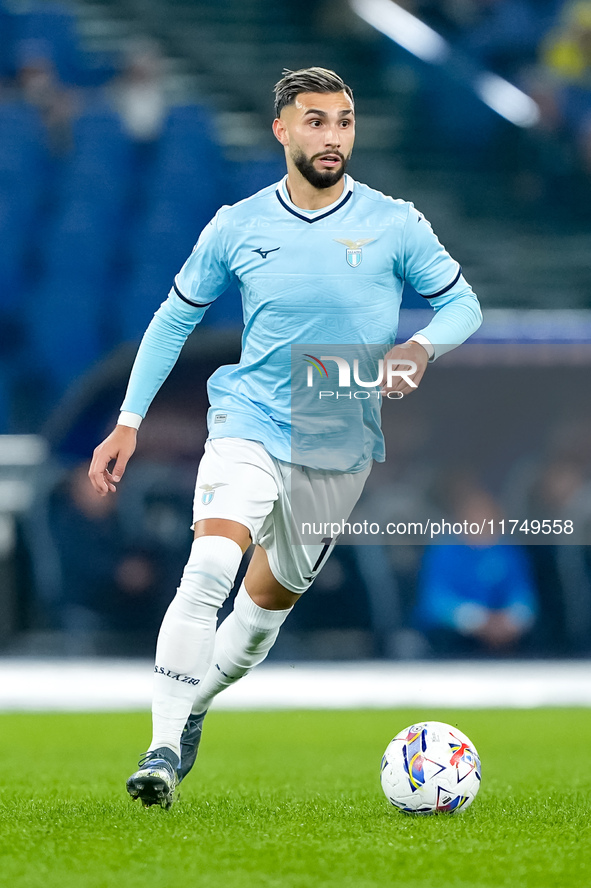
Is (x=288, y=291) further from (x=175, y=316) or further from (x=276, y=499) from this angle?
(x=276, y=499)

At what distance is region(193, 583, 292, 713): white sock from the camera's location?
14.5 ft

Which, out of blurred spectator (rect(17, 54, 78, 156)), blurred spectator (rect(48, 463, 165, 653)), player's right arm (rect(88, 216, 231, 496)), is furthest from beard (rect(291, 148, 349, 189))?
blurred spectator (rect(17, 54, 78, 156))

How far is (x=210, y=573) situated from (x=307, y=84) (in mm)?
1604

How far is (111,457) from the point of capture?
14.0ft

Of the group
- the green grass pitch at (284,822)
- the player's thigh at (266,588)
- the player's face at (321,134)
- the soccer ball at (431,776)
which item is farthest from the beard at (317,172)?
the green grass pitch at (284,822)

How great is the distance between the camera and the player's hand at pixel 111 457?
4.21m

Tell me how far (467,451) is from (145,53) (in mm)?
6333

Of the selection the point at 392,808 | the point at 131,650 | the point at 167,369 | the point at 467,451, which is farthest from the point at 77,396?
the point at 392,808

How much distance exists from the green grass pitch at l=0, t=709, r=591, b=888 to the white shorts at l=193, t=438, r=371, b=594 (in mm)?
762

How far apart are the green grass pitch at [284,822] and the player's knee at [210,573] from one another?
60cm

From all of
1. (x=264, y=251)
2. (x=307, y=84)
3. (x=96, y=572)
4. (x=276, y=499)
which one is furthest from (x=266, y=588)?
(x=96, y=572)

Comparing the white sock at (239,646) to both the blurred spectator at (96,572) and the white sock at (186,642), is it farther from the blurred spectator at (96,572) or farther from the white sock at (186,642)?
the blurred spectator at (96,572)

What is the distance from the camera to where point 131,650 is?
868cm

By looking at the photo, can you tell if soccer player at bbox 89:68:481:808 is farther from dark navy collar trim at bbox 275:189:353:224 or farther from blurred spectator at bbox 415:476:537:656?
blurred spectator at bbox 415:476:537:656
